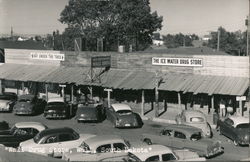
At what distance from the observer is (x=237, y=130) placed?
20.2m

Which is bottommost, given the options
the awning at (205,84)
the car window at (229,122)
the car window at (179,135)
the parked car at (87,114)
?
the parked car at (87,114)

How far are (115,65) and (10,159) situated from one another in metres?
20.2

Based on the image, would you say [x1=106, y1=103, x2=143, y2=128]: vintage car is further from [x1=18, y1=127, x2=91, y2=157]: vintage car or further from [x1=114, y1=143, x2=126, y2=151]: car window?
[x1=114, y1=143, x2=126, y2=151]: car window

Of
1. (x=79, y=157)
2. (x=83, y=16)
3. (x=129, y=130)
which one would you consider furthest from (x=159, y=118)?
(x=83, y=16)

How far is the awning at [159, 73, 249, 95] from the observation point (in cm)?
2507

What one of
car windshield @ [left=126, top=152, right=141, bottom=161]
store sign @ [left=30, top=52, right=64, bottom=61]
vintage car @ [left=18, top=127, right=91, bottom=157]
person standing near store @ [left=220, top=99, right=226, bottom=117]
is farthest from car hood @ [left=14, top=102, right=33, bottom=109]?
car windshield @ [left=126, top=152, right=141, bottom=161]

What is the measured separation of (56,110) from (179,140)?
11.7 m

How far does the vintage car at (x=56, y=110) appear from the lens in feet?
89.7

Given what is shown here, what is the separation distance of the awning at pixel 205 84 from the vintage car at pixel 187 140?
6.99 meters

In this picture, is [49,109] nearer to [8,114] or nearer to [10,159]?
[8,114]

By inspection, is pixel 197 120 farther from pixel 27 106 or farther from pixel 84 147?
pixel 27 106

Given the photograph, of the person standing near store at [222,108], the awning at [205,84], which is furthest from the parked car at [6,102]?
the person standing near store at [222,108]

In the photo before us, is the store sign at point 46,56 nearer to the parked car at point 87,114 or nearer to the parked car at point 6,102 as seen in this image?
the parked car at point 6,102

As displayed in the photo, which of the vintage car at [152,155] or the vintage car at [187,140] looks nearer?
the vintage car at [152,155]
